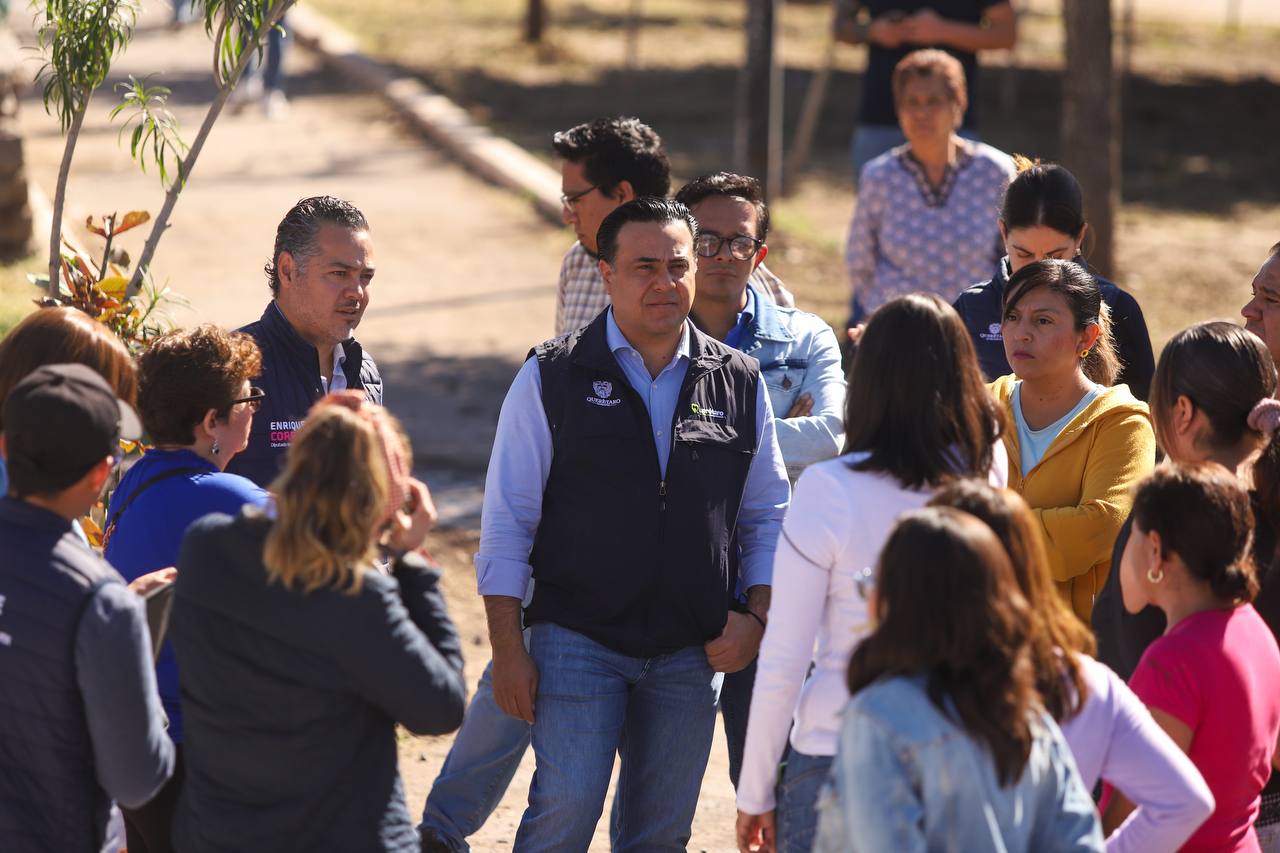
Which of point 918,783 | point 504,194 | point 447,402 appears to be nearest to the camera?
point 918,783

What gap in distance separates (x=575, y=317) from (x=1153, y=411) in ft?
7.19

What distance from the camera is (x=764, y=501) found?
4129 mm

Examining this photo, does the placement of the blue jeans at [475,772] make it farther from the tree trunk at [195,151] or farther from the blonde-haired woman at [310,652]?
the tree trunk at [195,151]

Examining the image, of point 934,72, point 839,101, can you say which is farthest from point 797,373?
point 839,101

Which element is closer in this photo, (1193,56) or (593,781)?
(593,781)

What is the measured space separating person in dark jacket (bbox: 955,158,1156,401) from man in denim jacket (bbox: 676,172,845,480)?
61 cm

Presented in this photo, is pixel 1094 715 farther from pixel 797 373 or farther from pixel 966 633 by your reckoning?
pixel 797 373

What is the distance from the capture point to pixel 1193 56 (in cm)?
2228

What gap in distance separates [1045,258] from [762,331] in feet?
3.44

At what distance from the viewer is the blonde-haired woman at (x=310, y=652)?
9.53 ft

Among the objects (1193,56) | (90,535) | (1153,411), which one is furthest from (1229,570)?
(1193,56)

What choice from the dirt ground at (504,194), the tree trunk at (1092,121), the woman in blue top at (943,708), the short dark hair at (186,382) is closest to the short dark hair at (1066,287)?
the woman in blue top at (943,708)

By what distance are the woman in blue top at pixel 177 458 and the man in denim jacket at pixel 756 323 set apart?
149cm

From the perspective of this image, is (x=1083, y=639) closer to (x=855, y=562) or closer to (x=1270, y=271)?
(x=855, y=562)
